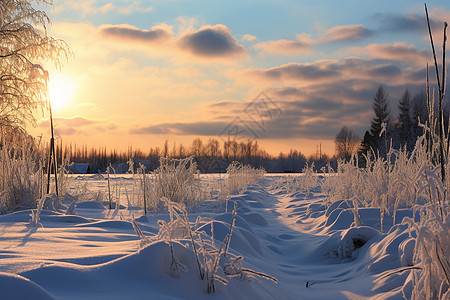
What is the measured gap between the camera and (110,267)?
1535 millimetres

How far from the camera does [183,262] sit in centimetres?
170

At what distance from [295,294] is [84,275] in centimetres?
143

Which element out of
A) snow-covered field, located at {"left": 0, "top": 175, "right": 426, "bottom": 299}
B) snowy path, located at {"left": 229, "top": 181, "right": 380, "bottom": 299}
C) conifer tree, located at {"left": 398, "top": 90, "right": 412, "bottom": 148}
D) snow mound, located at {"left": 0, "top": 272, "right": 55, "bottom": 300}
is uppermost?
conifer tree, located at {"left": 398, "top": 90, "right": 412, "bottom": 148}

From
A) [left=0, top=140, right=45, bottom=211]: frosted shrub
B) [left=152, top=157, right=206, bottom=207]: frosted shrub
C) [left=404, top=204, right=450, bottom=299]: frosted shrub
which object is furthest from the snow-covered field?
[left=152, top=157, right=206, bottom=207]: frosted shrub

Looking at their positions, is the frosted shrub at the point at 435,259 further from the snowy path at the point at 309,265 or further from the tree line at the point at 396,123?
the tree line at the point at 396,123

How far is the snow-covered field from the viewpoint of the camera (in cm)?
139

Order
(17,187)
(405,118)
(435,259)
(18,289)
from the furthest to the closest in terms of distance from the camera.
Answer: (405,118)
(17,187)
(435,259)
(18,289)

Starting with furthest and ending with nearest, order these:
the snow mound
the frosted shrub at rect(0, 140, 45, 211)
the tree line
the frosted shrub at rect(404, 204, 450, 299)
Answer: the tree line
the frosted shrub at rect(0, 140, 45, 211)
the frosted shrub at rect(404, 204, 450, 299)
the snow mound

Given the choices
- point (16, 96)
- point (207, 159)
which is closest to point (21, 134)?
point (16, 96)

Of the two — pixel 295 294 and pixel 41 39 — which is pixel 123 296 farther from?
pixel 41 39

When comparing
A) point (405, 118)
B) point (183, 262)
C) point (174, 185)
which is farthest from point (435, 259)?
point (405, 118)

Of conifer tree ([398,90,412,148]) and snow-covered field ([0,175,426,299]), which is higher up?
conifer tree ([398,90,412,148])

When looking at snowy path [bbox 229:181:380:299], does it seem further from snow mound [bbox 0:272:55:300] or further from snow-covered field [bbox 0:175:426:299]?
snow mound [bbox 0:272:55:300]

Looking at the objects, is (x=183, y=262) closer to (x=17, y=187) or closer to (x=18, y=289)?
(x=18, y=289)
